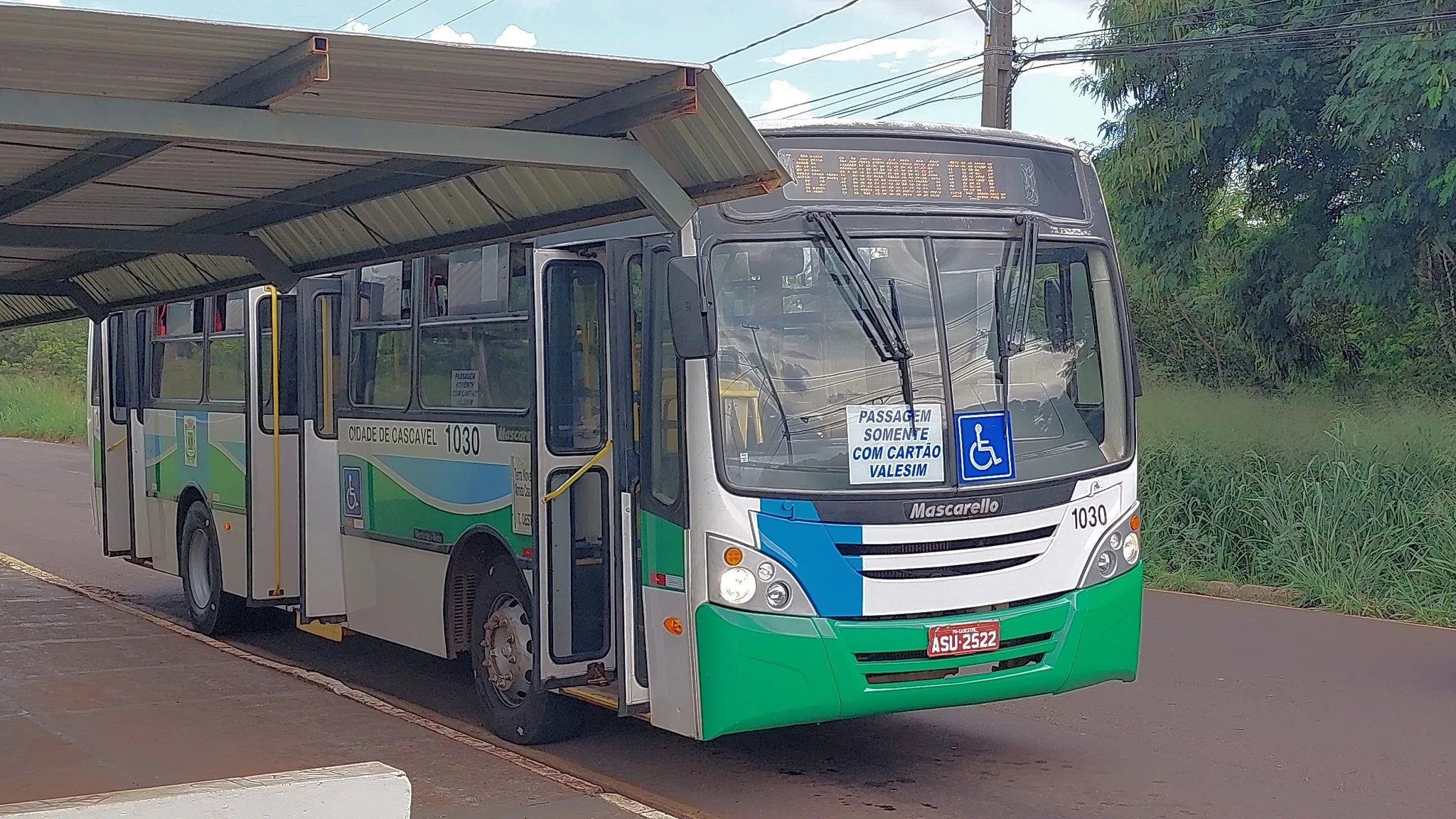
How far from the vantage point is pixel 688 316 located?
657 centimetres

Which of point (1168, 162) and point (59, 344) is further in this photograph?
point (59, 344)

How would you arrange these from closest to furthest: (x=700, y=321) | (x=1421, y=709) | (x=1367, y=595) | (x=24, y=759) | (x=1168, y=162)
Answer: (x=700, y=321) → (x=24, y=759) → (x=1421, y=709) → (x=1367, y=595) → (x=1168, y=162)

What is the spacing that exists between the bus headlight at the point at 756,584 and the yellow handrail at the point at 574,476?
1.02 m

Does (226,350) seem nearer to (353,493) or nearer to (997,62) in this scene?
(353,493)

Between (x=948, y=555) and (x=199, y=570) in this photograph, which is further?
(x=199, y=570)

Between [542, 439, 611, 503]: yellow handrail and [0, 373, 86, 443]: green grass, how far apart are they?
3745cm

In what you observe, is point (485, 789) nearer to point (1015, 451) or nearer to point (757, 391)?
point (757, 391)

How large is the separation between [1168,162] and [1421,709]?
11143 mm

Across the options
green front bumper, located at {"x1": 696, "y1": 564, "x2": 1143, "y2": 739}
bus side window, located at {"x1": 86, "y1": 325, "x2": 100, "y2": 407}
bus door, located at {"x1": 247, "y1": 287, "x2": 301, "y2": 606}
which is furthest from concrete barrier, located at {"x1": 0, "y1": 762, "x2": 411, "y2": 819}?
bus side window, located at {"x1": 86, "y1": 325, "x2": 100, "y2": 407}

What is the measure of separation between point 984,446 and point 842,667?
1.20 meters

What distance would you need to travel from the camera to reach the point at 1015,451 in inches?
282

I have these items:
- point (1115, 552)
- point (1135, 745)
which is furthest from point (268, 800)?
point (1135, 745)

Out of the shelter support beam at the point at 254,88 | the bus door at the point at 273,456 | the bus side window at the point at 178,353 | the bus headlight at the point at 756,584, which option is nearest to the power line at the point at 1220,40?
the bus side window at the point at 178,353

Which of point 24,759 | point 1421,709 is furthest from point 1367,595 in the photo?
point 24,759
